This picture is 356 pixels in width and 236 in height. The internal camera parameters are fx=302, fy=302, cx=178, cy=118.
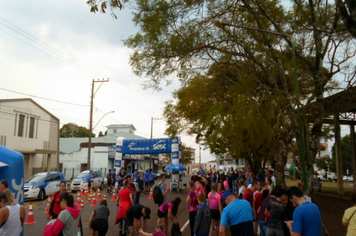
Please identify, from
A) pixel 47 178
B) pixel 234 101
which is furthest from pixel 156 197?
pixel 47 178

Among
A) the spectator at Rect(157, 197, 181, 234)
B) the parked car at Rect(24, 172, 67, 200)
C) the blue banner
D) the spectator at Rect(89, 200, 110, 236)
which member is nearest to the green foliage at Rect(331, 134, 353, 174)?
the blue banner

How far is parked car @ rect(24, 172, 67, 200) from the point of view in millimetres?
18109

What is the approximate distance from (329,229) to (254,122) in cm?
488

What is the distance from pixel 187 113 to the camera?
20.3m

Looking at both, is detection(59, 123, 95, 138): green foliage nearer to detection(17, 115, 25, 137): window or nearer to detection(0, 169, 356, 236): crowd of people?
detection(17, 115, 25, 137): window

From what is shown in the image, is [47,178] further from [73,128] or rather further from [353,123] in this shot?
[73,128]

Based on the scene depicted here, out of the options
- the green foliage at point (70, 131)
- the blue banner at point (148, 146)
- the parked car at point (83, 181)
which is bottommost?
the parked car at point (83, 181)

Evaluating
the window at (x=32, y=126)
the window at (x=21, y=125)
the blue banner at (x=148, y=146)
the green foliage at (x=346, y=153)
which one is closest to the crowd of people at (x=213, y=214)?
the blue banner at (x=148, y=146)

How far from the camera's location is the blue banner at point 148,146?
26.8m

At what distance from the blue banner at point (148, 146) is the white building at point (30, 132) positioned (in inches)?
381

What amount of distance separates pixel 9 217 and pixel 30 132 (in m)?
29.5

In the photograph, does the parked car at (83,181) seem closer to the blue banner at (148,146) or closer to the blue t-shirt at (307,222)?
the blue banner at (148,146)

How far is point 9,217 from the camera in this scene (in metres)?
4.94

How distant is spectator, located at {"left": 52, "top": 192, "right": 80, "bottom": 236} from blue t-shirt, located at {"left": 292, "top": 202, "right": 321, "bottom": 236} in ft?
11.8
